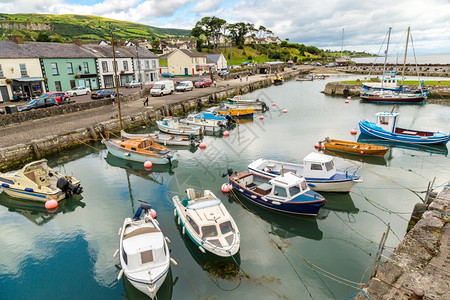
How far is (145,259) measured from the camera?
1038 cm

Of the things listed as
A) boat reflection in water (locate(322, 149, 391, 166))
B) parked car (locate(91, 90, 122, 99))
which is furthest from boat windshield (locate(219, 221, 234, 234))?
parked car (locate(91, 90, 122, 99))

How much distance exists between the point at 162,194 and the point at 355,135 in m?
24.3

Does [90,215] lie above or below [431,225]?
below

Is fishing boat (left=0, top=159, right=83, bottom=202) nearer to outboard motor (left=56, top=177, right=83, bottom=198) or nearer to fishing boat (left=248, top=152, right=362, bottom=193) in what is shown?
outboard motor (left=56, top=177, right=83, bottom=198)

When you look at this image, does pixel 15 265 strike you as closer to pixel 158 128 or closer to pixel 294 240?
pixel 294 240

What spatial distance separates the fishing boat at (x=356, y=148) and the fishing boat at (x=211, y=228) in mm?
16031

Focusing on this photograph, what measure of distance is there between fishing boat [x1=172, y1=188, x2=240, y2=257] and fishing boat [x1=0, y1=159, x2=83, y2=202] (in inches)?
352

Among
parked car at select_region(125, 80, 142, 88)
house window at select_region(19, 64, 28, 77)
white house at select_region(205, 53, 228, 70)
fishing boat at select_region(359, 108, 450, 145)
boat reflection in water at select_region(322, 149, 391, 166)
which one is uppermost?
white house at select_region(205, 53, 228, 70)

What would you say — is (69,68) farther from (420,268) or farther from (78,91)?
(420,268)

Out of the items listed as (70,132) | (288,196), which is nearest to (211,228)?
(288,196)

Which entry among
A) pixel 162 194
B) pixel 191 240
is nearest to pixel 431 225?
pixel 191 240

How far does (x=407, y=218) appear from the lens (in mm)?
15422

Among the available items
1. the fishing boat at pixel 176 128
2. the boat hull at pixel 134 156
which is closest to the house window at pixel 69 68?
the fishing boat at pixel 176 128

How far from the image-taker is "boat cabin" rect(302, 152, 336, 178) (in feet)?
57.0
